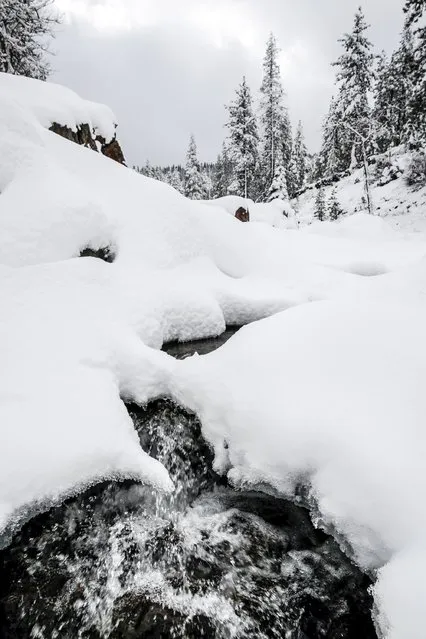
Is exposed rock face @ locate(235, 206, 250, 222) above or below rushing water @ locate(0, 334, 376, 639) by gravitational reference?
above

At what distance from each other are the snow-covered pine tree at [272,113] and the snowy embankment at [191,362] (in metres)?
28.5

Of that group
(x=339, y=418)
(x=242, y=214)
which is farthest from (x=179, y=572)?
(x=242, y=214)

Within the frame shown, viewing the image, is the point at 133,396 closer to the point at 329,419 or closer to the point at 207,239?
the point at 329,419

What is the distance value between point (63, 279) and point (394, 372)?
4752 millimetres

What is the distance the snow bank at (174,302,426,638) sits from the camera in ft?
8.70

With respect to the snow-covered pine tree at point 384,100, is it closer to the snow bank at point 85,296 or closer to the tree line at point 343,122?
the tree line at point 343,122

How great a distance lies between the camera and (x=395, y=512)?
2621 millimetres

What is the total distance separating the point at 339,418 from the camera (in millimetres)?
3338

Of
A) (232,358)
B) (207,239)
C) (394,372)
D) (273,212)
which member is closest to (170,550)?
(232,358)

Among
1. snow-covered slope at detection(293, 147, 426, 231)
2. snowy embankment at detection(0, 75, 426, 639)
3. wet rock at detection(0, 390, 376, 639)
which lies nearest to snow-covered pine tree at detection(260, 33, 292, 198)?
snow-covered slope at detection(293, 147, 426, 231)

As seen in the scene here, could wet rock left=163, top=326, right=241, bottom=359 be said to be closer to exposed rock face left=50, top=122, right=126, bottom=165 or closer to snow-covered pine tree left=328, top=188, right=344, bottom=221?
exposed rock face left=50, top=122, right=126, bottom=165

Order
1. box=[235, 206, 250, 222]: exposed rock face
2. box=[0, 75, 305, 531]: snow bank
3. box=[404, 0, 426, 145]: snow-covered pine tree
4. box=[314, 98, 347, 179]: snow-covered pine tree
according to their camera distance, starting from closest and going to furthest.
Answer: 1. box=[0, 75, 305, 531]: snow bank
2. box=[404, 0, 426, 145]: snow-covered pine tree
3. box=[235, 206, 250, 222]: exposed rock face
4. box=[314, 98, 347, 179]: snow-covered pine tree

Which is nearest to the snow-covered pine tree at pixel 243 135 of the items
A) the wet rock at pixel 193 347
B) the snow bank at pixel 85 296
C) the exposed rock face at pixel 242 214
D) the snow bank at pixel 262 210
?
the snow bank at pixel 262 210

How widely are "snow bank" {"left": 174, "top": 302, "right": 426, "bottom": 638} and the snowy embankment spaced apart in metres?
0.01
